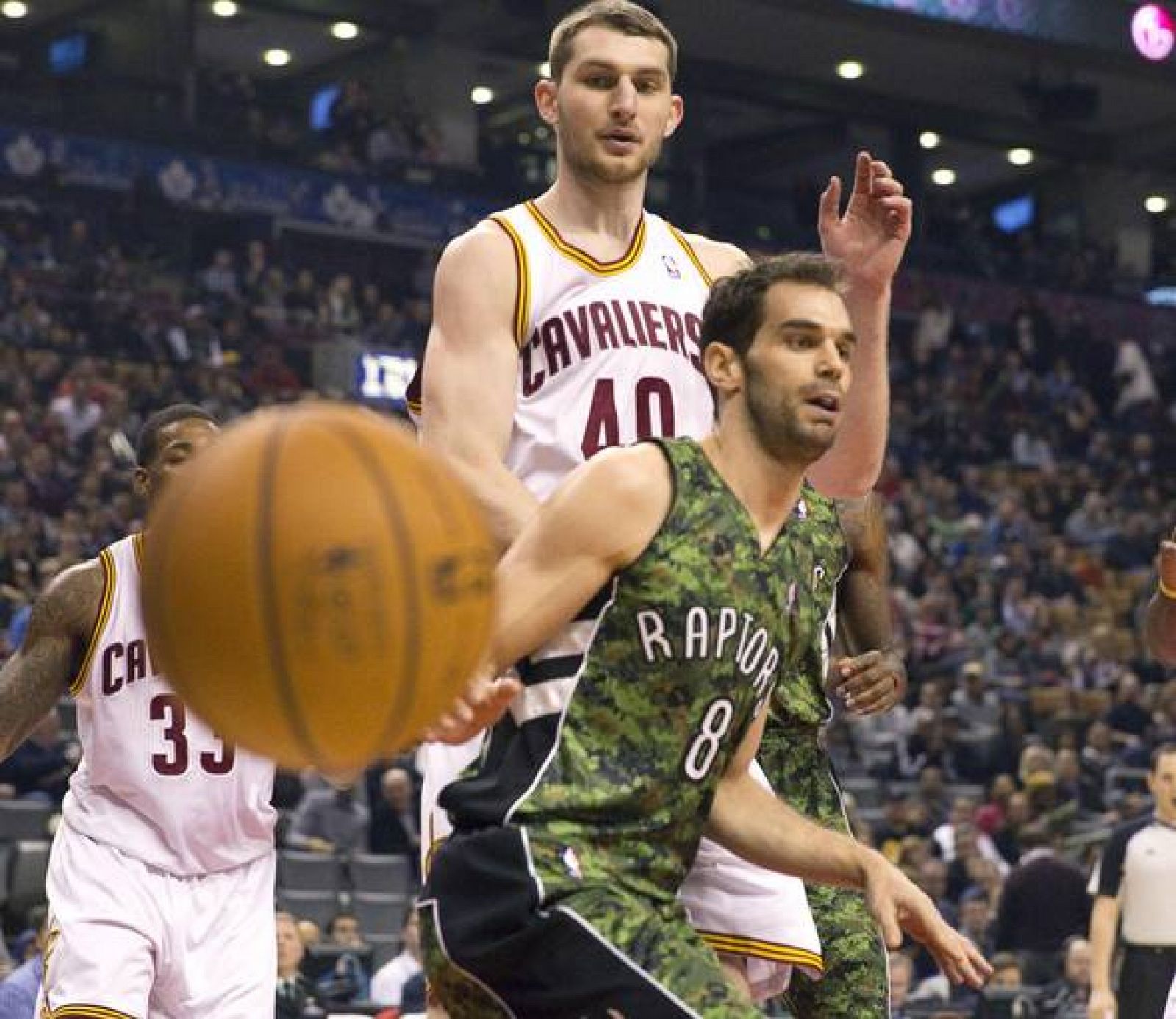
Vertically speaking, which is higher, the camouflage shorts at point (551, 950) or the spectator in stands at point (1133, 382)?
the spectator in stands at point (1133, 382)

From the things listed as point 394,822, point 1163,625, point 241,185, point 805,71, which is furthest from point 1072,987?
point 805,71

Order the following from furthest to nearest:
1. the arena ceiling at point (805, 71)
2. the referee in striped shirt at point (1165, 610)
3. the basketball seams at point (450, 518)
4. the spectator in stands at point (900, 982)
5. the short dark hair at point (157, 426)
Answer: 1. the arena ceiling at point (805, 71)
2. the spectator in stands at point (900, 982)
3. the referee in striped shirt at point (1165, 610)
4. the short dark hair at point (157, 426)
5. the basketball seams at point (450, 518)

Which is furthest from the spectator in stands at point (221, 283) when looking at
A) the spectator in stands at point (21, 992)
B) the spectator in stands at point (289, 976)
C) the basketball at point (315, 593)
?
the basketball at point (315, 593)

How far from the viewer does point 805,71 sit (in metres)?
33.1

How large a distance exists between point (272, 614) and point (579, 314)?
1.69m

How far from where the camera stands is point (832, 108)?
34.0m

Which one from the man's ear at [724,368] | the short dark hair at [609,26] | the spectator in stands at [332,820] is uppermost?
the short dark hair at [609,26]

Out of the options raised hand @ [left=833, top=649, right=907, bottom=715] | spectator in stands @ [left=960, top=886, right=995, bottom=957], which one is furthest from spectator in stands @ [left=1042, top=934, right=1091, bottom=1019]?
raised hand @ [left=833, top=649, right=907, bottom=715]

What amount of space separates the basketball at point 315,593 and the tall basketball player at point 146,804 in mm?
2310

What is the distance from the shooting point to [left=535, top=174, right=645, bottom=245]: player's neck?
5.25m

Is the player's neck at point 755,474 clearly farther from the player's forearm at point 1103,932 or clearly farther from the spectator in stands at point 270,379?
the spectator in stands at point 270,379

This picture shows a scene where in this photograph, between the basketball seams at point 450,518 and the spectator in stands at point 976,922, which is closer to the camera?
the basketball seams at point 450,518

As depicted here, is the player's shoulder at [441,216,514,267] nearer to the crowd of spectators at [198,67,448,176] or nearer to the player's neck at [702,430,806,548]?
the player's neck at [702,430,806,548]

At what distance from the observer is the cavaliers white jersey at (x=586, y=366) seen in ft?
16.8
